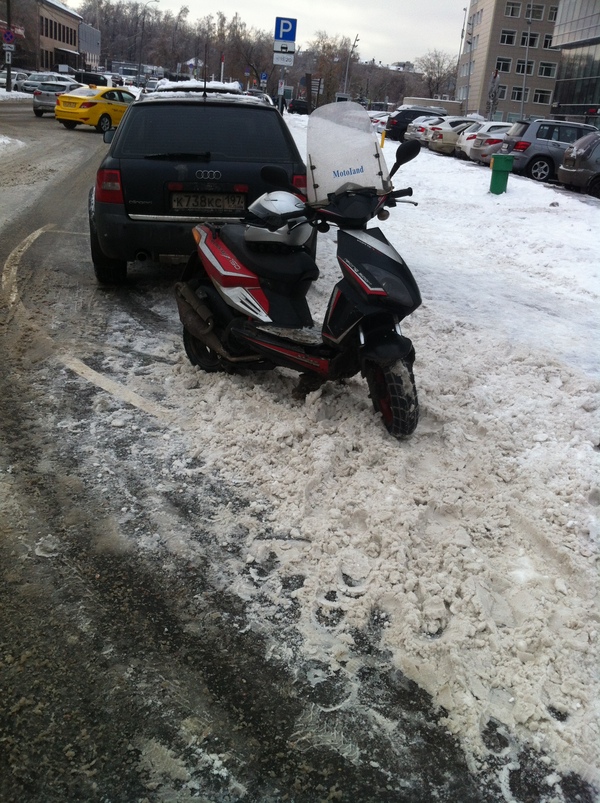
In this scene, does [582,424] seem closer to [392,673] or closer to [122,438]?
[392,673]

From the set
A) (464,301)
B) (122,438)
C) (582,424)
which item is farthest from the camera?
(464,301)

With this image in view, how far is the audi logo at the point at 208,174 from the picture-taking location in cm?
620

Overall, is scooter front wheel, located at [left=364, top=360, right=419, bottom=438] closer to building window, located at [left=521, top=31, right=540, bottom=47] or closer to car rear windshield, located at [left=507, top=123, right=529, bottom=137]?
car rear windshield, located at [left=507, top=123, right=529, bottom=137]

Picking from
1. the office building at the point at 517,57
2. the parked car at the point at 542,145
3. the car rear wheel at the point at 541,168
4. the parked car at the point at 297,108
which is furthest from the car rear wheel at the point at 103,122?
the office building at the point at 517,57

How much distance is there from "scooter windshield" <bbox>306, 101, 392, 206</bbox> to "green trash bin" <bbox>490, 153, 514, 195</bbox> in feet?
36.5

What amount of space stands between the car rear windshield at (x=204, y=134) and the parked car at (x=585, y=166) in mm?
12697

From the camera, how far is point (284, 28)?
57.4 ft

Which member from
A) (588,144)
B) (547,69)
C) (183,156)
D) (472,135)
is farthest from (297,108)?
(183,156)

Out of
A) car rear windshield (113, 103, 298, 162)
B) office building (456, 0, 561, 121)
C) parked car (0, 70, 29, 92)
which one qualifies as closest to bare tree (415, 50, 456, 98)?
office building (456, 0, 561, 121)

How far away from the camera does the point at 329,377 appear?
173 inches

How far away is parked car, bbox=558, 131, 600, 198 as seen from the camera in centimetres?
1692

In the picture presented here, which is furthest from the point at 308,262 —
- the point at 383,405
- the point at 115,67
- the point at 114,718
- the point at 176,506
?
the point at 115,67

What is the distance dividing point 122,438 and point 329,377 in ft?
4.17

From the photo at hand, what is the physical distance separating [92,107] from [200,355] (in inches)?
977
